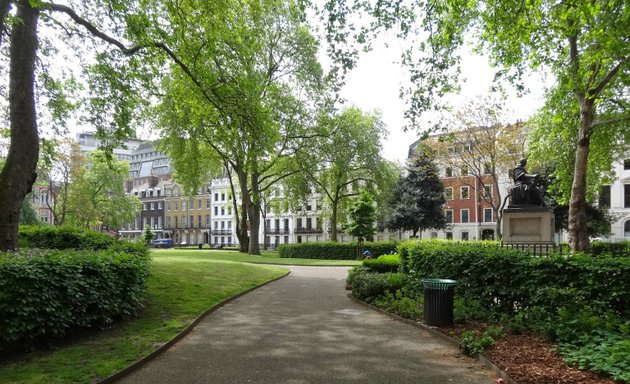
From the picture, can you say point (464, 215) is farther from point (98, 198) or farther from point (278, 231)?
point (98, 198)

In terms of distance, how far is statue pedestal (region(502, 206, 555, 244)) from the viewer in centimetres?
1694

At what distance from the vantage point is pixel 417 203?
Result: 5103 cm

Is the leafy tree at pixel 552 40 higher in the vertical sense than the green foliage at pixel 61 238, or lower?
higher

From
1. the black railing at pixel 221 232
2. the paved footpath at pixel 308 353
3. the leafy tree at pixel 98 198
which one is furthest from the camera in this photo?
the black railing at pixel 221 232

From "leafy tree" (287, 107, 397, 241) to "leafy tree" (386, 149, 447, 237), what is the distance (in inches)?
284

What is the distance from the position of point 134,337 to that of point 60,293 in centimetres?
165

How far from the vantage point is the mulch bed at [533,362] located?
18.0 ft

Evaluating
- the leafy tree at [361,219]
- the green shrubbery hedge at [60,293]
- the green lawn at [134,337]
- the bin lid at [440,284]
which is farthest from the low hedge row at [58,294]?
the leafy tree at [361,219]

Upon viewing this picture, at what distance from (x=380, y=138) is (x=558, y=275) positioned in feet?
115

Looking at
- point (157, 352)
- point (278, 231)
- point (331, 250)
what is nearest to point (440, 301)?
point (157, 352)

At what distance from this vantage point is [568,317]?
24.5ft

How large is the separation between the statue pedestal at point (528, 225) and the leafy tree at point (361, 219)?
22.6 meters

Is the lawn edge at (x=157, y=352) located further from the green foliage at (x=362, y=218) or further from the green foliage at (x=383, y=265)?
the green foliage at (x=362, y=218)

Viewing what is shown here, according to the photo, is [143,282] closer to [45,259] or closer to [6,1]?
[45,259]
